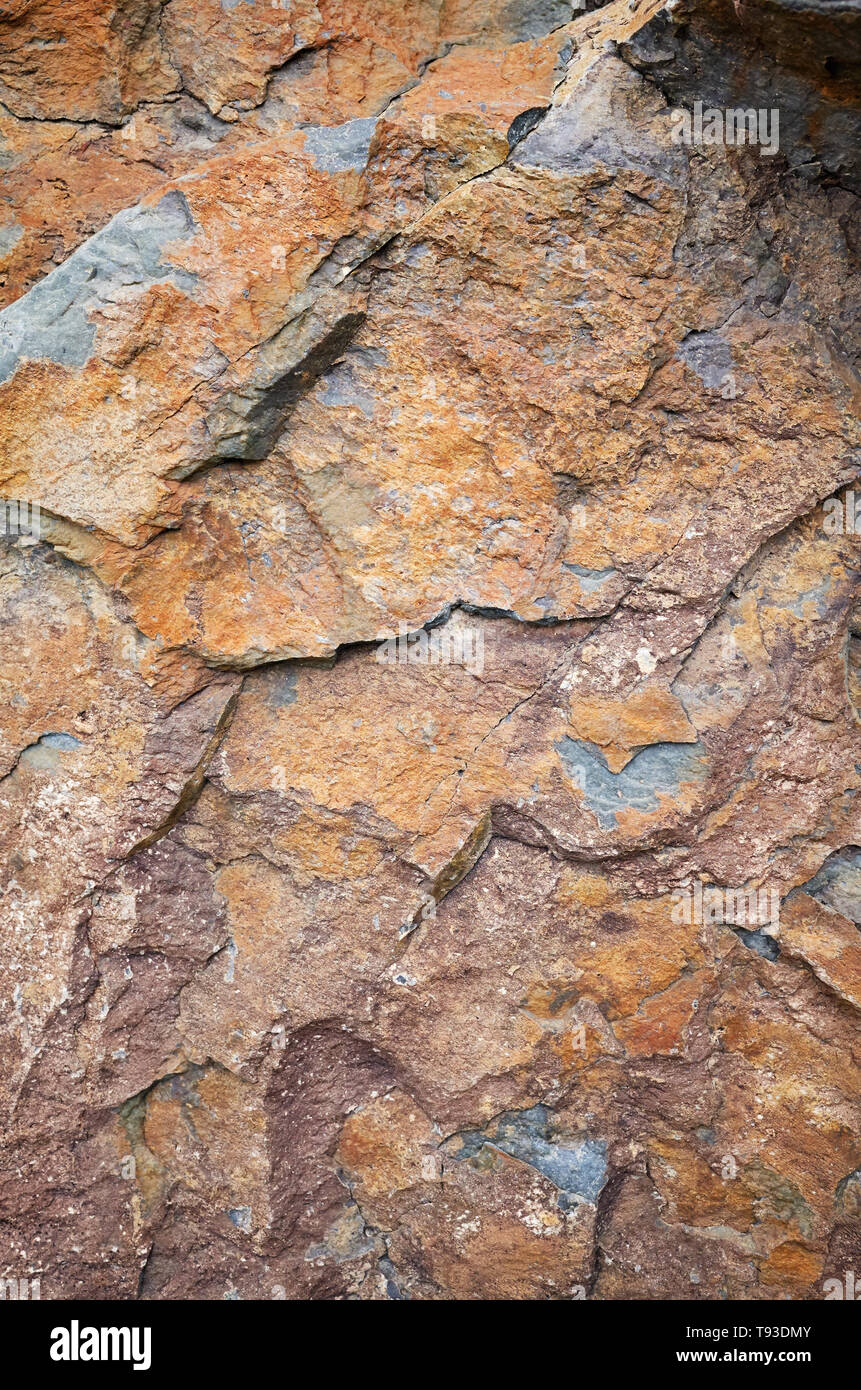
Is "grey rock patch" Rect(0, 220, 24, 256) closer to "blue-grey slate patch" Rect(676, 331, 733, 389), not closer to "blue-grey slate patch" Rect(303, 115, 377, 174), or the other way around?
"blue-grey slate patch" Rect(303, 115, 377, 174)

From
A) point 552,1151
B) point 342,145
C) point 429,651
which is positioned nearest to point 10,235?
point 342,145

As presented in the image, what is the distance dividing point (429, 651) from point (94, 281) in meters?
1.46

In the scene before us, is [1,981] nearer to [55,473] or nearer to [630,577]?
[55,473]

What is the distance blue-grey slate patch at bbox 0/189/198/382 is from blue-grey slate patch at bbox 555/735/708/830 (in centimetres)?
181

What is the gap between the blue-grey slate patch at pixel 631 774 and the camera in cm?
307

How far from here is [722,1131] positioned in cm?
326

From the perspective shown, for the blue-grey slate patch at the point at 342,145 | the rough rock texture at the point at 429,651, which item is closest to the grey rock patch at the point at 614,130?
the rough rock texture at the point at 429,651

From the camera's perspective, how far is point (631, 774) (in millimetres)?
3088

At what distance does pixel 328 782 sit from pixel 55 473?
4.08ft

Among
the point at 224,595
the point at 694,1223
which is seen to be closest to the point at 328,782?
the point at 224,595

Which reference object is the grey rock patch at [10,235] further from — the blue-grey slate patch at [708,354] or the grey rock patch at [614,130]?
the blue-grey slate patch at [708,354]

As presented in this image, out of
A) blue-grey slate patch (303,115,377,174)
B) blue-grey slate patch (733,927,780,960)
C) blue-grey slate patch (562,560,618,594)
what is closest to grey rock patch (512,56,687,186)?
blue-grey slate patch (303,115,377,174)

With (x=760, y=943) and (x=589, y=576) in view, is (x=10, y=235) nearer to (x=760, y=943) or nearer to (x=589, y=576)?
(x=589, y=576)

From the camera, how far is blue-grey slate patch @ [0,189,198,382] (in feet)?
9.53
